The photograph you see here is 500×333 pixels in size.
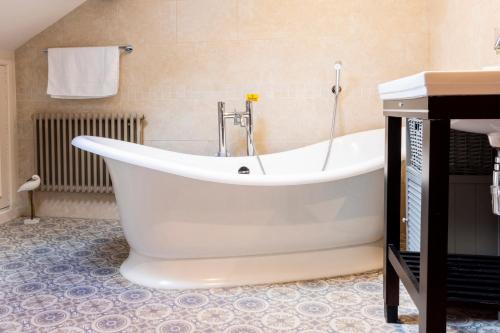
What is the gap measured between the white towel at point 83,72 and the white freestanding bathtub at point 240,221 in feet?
3.76

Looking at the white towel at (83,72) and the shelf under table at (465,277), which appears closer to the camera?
the shelf under table at (465,277)

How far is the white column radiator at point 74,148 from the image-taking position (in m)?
3.12

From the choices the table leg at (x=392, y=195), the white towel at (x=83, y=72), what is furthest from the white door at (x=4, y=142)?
the table leg at (x=392, y=195)

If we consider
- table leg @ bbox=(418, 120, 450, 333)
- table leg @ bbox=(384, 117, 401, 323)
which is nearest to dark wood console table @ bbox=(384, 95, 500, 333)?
table leg @ bbox=(418, 120, 450, 333)

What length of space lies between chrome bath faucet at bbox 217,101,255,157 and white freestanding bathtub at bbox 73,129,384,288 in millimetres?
772

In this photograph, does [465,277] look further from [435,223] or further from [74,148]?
[74,148]

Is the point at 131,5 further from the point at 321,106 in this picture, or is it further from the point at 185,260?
the point at 185,260

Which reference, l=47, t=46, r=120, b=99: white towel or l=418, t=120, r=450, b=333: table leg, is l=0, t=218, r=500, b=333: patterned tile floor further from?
l=47, t=46, r=120, b=99: white towel

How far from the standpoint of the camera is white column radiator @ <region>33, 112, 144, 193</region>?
10.2ft

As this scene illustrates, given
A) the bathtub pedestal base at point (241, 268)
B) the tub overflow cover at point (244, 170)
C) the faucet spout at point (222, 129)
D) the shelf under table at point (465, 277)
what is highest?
the faucet spout at point (222, 129)

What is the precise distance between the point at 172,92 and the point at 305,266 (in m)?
1.53

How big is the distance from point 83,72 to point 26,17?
1.54 feet

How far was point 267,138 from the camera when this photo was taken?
3.02 meters

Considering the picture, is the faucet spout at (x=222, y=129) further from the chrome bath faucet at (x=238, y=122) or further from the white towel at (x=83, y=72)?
the white towel at (x=83, y=72)
